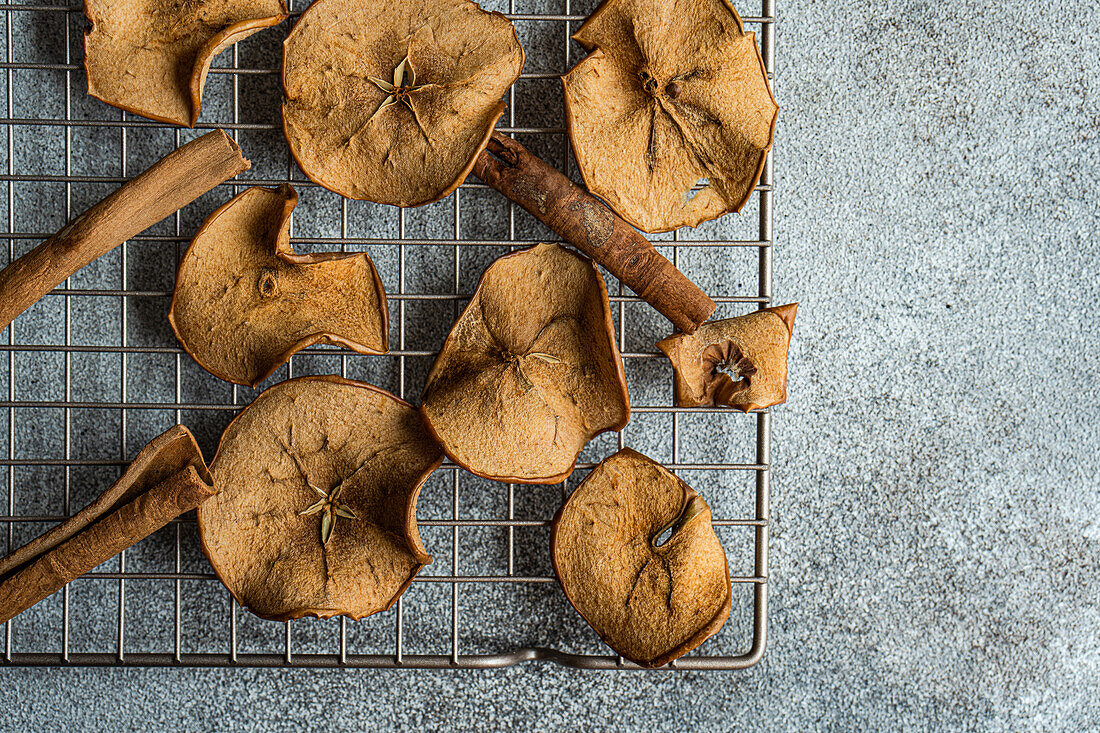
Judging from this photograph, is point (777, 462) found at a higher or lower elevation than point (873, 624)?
higher

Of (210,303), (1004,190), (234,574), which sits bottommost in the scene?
(234,574)

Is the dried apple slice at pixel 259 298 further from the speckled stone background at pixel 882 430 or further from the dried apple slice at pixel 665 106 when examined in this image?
the dried apple slice at pixel 665 106

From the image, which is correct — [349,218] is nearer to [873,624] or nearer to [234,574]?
[234,574]

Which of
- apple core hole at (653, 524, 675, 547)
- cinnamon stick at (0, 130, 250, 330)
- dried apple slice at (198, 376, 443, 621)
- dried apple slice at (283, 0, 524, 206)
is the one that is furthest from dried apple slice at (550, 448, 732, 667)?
cinnamon stick at (0, 130, 250, 330)

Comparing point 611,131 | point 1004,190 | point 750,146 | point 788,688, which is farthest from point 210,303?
point 1004,190

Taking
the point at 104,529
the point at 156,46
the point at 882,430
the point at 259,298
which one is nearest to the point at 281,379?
the point at 259,298

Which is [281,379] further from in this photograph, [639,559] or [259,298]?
[639,559]
